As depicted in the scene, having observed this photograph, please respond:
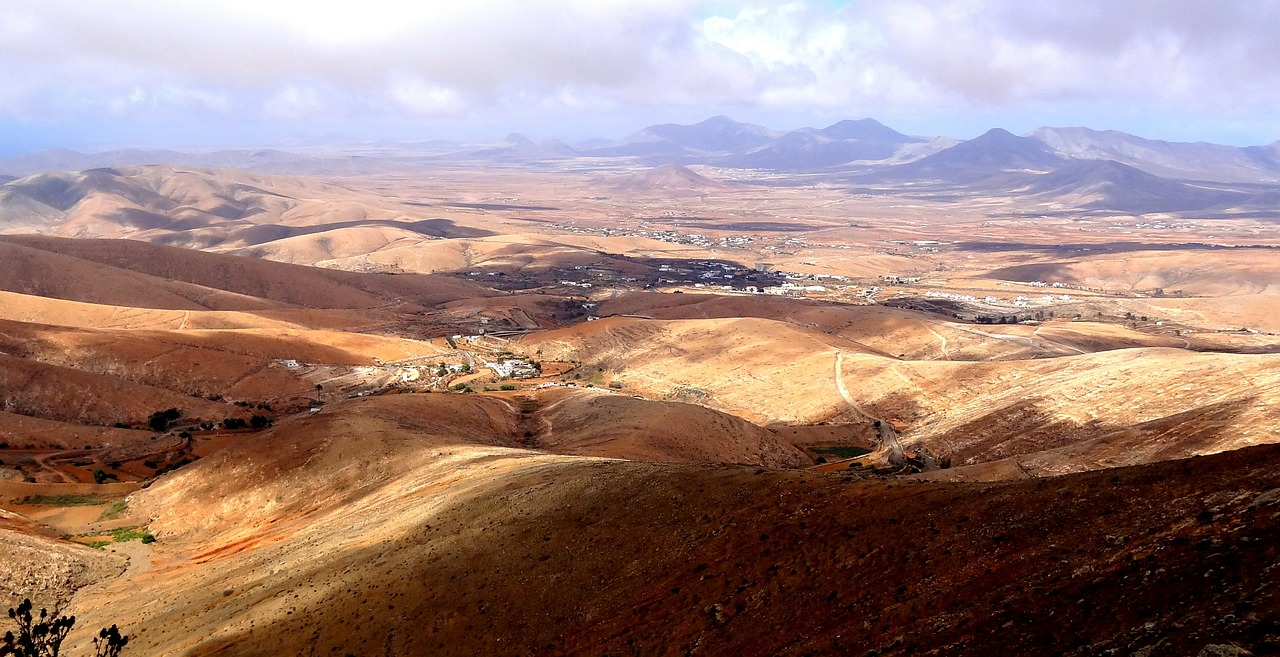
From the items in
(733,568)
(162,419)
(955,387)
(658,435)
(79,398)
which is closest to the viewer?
(733,568)

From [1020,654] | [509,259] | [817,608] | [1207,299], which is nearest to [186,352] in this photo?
[817,608]

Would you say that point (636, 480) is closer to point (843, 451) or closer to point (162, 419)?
point (843, 451)

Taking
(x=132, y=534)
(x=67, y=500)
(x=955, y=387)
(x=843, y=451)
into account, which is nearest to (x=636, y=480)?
(x=843, y=451)

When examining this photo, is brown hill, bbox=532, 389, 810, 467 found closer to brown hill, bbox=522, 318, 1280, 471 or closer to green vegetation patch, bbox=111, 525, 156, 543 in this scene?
brown hill, bbox=522, 318, 1280, 471

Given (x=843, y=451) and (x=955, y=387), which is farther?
(x=955, y=387)

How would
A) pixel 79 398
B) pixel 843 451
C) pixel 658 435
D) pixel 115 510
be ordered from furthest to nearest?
pixel 79 398 < pixel 843 451 < pixel 658 435 < pixel 115 510

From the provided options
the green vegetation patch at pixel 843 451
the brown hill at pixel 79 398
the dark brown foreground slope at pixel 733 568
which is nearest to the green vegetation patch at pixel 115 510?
the dark brown foreground slope at pixel 733 568

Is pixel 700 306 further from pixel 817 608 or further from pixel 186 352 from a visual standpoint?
pixel 817 608

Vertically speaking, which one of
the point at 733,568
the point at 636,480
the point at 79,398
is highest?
the point at 733,568
